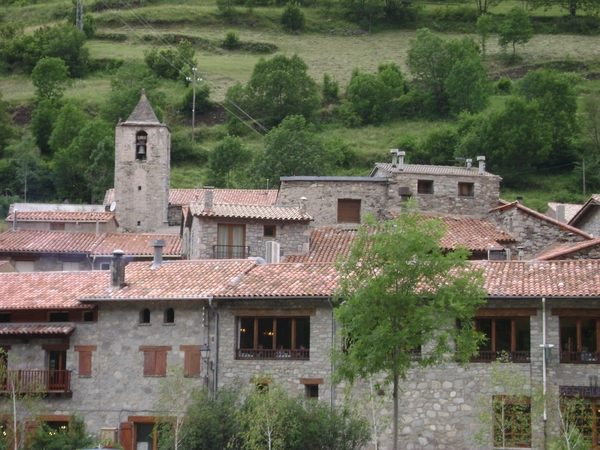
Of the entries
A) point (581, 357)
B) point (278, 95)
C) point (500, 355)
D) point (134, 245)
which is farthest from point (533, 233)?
point (278, 95)

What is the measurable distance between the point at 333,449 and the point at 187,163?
6619 centimetres

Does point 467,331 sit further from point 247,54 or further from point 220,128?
point 247,54

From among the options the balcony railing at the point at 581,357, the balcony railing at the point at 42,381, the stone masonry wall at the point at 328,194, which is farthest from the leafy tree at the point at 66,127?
the balcony railing at the point at 581,357

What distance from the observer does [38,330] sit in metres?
42.4

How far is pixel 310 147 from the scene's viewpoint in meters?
85.5

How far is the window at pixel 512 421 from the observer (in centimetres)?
3819

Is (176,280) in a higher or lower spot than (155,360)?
higher

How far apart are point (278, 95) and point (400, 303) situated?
80289mm

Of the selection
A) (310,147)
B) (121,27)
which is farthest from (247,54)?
(310,147)

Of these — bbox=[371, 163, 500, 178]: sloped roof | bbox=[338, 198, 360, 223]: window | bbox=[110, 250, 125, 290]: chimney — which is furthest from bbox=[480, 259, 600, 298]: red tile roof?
bbox=[371, 163, 500, 178]: sloped roof

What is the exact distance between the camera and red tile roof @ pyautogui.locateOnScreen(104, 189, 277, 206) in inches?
2876

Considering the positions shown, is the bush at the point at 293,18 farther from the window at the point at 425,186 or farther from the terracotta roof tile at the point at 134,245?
the window at the point at 425,186

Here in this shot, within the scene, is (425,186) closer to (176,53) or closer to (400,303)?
(400,303)

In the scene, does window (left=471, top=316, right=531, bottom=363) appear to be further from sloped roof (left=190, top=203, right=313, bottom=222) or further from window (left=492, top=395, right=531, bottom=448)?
sloped roof (left=190, top=203, right=313, bottom=222)
